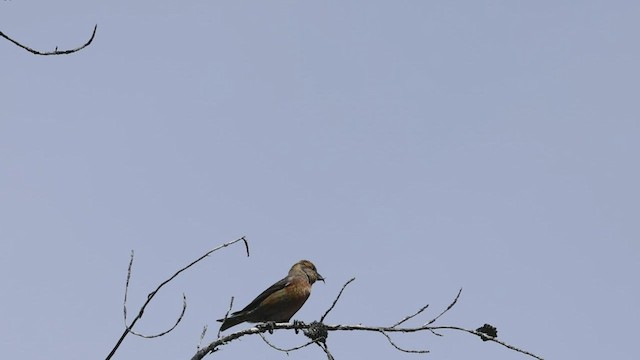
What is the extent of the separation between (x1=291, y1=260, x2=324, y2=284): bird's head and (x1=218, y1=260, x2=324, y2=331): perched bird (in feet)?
1.68

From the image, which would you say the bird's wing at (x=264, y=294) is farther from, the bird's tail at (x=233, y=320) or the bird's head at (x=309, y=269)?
the bird's head at (x=309, y=269)

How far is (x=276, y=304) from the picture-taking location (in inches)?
408

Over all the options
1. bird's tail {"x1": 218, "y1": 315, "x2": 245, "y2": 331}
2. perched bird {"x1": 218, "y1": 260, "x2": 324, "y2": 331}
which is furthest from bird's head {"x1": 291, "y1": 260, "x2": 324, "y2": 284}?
bird's tail {"x1": 218, "y1": 315, "x2": 245, "y2": 331}

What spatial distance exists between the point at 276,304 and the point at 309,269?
54.8 inches

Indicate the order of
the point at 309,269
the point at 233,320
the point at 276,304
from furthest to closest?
the point at 309,269 → the point at 276,304 → the point at 233,320

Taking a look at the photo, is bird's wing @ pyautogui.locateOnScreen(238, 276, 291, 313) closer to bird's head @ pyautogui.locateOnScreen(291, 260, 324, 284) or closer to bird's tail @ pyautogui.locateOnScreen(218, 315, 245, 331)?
bird's tail @ pyautogui.locateOnScreen(218, 315, 245, 331)

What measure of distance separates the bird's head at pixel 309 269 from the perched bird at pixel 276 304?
0.51 metres

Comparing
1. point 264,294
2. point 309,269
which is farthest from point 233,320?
point 309,269

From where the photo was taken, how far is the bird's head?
37.7 feet

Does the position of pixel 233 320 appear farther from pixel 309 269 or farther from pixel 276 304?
pixel 309 269

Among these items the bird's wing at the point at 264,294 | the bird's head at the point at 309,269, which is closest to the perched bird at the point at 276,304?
the bird's wing at the point at 264,294

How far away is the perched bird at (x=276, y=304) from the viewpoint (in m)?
10.3

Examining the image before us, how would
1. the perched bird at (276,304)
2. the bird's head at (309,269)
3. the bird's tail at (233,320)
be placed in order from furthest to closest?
the bird's head at (309,269)
the perched bird at (276,304)
the bird's tail at (233,320)

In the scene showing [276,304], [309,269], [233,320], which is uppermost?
[309,269]
